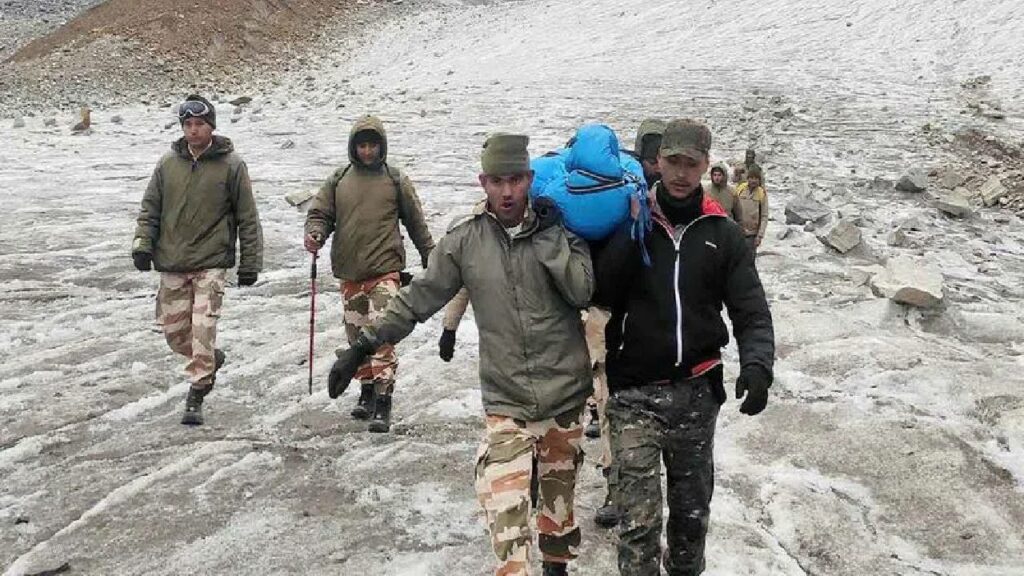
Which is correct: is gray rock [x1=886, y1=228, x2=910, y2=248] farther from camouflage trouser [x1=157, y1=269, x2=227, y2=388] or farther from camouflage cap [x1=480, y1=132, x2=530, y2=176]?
camouflage cap [x1=480, y1=132, x2=530, y2=176]

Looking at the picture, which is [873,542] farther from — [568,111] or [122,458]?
[568,111]

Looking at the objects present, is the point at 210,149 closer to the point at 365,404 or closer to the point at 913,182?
the point at 365,404

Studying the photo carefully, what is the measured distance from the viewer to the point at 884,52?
24.4 m

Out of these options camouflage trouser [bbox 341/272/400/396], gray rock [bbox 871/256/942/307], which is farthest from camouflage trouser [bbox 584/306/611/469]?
gray rock [bbox 871/256/942/307]

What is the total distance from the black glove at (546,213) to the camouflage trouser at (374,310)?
2.46 m

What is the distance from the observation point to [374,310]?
6.09 metres

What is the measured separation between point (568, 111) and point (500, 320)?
1562 cm

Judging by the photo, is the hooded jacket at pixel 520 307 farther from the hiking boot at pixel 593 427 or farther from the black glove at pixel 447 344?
the hiking boot at pixel 593 427

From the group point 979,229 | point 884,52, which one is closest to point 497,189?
point 979,229

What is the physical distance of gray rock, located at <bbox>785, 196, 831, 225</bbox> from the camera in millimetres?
11641

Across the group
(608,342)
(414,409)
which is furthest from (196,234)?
(608,342)

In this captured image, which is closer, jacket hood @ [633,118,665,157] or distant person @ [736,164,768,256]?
jacket hood @ [633,118,665,157]

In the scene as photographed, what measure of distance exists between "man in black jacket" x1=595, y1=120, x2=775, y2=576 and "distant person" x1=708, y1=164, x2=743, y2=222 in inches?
145

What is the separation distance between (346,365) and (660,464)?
4.50 ft
